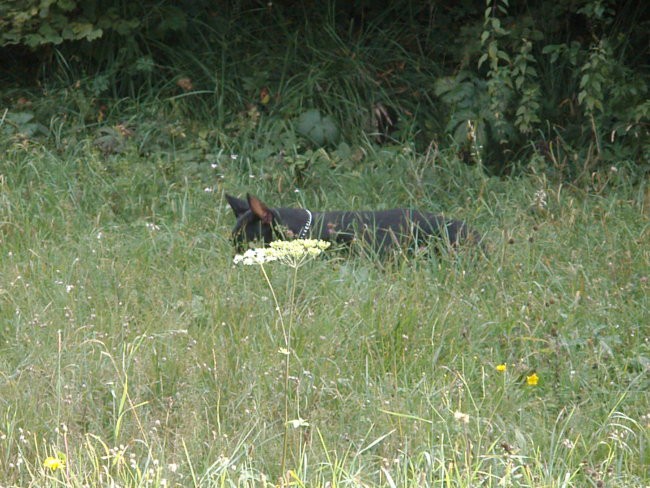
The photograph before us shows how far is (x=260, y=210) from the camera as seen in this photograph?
5605 millimetres

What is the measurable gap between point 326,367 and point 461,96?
13.2ft

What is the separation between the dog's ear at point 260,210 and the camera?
18.0ft

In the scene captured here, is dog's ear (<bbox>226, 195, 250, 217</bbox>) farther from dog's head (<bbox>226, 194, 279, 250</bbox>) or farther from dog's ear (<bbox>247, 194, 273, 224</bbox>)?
dog's ear (<bbox>247, 194, 273, 224</bbox>)

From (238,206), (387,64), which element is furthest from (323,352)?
(387,64)

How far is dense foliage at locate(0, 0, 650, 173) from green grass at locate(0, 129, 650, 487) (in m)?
0.96

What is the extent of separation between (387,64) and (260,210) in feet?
10.4

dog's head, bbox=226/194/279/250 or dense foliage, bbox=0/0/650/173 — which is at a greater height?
dense foliage, bbox=0/0/650/173

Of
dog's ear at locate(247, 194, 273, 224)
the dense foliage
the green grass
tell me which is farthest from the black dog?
the dense foliage

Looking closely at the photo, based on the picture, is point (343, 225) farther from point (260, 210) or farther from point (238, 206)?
point (238, 206)

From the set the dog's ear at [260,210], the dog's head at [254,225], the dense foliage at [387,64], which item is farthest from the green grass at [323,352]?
the dense foliage at [387,64]

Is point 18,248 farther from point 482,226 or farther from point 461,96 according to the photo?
point 461,96

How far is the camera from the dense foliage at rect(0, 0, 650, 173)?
7.05 m

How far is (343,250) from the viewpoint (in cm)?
554

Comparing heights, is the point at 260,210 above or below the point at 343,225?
above
